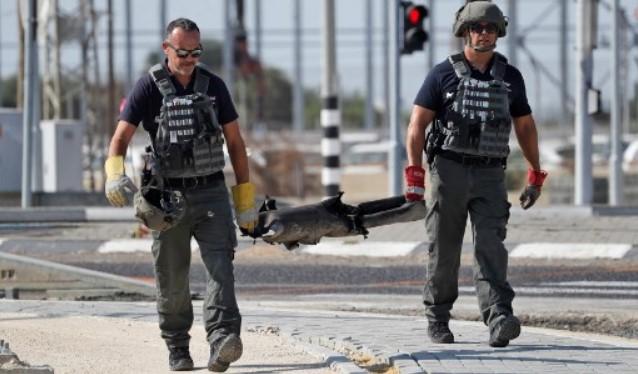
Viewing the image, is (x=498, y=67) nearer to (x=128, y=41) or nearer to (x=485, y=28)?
(x=485, y=28)

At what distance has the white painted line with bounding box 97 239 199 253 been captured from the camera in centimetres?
1917

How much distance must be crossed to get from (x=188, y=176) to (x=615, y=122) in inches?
931

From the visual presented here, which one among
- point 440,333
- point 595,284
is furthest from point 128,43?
point 440,333

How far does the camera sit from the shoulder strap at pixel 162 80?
8.86 meters

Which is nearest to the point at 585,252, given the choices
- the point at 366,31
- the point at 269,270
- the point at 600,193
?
the point at 269,270

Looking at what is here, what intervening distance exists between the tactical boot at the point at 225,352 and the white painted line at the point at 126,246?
33.3 feet

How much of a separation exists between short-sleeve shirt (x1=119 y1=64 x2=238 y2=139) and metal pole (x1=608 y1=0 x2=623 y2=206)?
22.1 metres

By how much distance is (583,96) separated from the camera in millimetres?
26188

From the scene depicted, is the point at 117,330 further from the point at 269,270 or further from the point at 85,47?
the point at 85,47

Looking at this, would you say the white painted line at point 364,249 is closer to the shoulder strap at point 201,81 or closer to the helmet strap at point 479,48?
the helmet strap at point 479,48

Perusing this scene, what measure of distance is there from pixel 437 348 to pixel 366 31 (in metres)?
60.9

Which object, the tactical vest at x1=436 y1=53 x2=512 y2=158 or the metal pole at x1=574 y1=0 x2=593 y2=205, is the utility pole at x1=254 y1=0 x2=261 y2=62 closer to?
the metal pole at x1=574 y1=0 x2=593 y2=205

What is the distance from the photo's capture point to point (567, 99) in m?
70.2

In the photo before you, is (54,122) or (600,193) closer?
(54,122)
